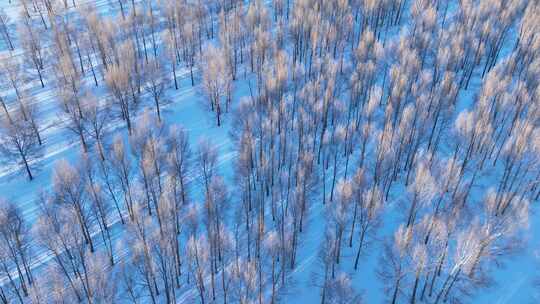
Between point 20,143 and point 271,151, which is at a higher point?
point 20,143

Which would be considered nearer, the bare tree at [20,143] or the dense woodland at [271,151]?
the dense woodland at [271,151]

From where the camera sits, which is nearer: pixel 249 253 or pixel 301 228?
pixel 249 253

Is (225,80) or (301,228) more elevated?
(225,80)

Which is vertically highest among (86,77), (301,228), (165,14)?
(165,14)

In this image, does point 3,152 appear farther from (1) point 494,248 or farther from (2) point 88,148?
(1) point 494,248

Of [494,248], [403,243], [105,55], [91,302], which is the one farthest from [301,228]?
[105,55]

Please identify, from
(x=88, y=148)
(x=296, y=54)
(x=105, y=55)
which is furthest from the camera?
(x=296, y=54)

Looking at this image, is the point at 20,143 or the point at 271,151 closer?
the point at 20,143

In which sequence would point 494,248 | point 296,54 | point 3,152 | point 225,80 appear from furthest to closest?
point 296,54 < point 225,80 < point 3,152 < point 494,248
